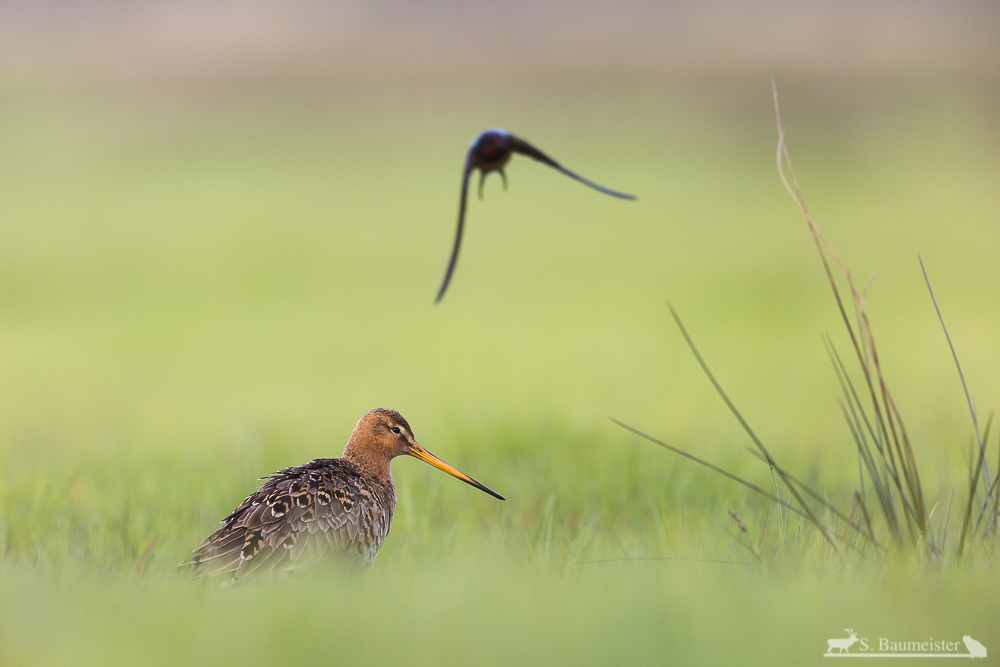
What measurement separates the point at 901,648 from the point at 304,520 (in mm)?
2139

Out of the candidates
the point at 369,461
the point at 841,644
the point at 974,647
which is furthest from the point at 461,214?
the point at 369,461

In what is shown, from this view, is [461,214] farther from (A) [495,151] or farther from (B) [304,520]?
(B) [304,520]

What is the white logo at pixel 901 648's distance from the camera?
8.23ft

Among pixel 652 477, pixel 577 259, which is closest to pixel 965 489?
pixel 652 477

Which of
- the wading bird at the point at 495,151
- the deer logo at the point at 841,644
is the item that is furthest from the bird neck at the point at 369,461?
the deer logo at the point at 841,644

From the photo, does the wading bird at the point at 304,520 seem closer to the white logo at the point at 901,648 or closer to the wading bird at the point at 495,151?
the wading bird at the point at 495,151

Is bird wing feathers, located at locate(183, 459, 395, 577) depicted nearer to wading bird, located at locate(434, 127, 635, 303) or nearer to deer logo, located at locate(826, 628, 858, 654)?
wading bird, located at locate(434, 127, 635, 303)

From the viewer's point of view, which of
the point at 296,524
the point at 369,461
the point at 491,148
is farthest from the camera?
the point at 369,461

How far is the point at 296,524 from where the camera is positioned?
368 cm

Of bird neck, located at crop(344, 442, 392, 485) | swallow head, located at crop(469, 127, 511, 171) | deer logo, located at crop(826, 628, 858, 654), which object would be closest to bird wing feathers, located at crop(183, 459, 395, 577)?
bird neck, located at crop(344, 442, 392, 485)

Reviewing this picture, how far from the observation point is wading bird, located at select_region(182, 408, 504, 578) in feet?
11.8

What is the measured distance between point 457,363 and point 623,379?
1.52 m

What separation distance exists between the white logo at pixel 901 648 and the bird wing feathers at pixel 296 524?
1.89m

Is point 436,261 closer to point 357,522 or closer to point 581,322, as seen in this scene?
point 581,322
